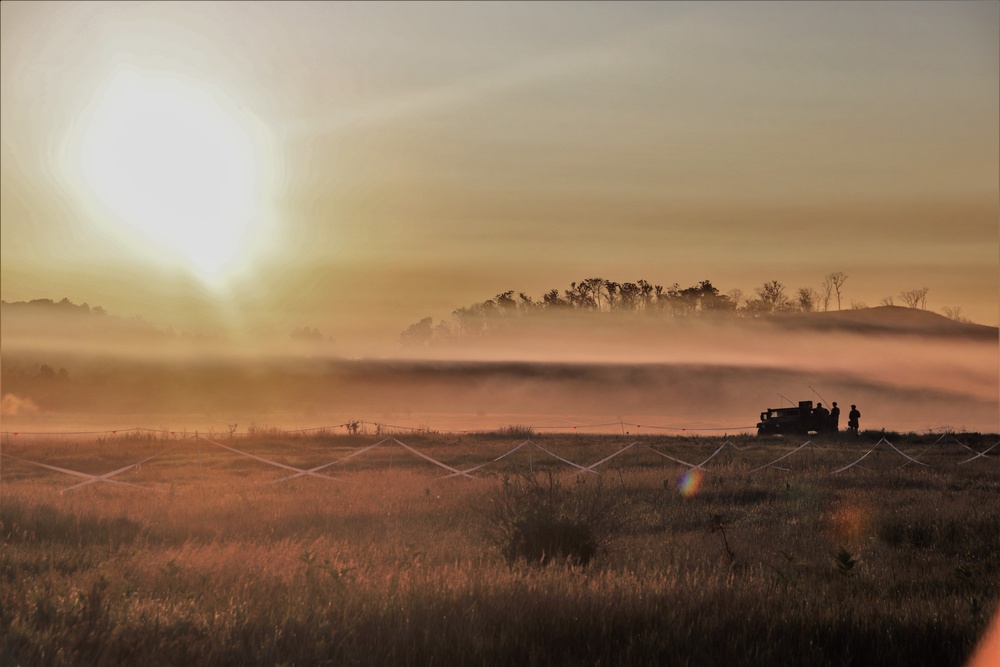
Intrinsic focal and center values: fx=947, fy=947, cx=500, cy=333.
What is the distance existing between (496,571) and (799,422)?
143ft

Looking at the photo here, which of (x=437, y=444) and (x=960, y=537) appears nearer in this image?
(x=960, y=537)

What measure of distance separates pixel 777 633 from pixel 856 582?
332 centimetres

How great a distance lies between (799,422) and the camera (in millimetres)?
50969

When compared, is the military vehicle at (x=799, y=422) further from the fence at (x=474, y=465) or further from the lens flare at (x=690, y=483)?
the lens flare at (x=690, y=483)

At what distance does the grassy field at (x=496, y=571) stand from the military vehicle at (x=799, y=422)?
2437cm

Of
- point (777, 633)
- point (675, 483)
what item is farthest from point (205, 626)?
point (675, 483)

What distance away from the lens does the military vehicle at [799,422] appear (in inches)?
2004

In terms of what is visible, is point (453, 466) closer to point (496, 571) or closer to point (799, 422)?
Answer: point (496, 571)

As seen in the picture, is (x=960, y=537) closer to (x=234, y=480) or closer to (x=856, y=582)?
(x=856, y=582)

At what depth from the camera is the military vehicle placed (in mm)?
50906

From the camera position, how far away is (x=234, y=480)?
25.8 metres

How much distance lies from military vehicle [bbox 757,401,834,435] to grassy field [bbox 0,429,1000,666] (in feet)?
79.9

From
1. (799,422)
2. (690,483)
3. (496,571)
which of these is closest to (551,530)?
(496,571)

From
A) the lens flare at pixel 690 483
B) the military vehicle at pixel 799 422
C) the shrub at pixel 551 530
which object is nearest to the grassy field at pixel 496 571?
A: the shrub at pixel 551 530
